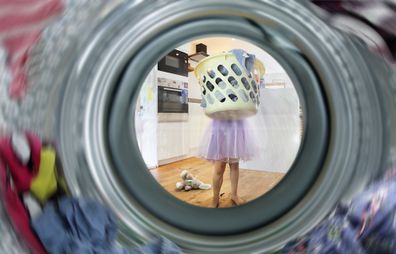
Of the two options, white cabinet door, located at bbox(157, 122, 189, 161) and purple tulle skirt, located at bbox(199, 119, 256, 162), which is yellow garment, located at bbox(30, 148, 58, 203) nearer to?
purple tulle skirt, located at bbox(199, 119, 256, 162)

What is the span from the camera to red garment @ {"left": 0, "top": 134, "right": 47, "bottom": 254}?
35 cm

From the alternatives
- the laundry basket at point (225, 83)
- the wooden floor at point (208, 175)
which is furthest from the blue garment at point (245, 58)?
the wooden floor at point (208, 175)

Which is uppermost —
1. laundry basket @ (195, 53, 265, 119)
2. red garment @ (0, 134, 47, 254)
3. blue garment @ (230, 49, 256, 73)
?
blue garment @ (230, 49, 256, 73)

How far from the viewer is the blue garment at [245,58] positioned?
103 centimetres

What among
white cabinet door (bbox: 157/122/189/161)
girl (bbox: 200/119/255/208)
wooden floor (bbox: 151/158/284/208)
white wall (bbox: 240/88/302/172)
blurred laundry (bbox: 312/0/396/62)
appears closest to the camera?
blurred laundry (bbox: 312/0/396/62)

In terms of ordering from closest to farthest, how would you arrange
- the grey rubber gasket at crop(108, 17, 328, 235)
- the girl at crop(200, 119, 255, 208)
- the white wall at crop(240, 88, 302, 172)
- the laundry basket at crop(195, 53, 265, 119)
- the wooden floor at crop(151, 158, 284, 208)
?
1. the grey rubber gasket at crop(108, 17, 328, 235)
2. the laundry basket at crop(195, 53, 265, 119)
3. the girl at crop(200, 119, 255, 208)
4. the wooden floor at crop(151, 158, 284, 208)
5. the white wall at crop(240, 88, 302, 172)

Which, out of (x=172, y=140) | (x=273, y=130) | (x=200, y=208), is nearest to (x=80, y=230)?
(x=200, y=208)

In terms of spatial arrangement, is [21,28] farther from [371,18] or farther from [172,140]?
[172,140]

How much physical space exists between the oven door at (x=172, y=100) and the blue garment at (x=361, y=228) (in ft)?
6.90

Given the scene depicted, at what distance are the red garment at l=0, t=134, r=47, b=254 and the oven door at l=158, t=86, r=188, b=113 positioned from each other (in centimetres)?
207

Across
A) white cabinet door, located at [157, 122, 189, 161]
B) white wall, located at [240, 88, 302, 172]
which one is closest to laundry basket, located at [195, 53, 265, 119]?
white wall, located at [240, 88, 302, 172]

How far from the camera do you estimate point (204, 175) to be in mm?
2205

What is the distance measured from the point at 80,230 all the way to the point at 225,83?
0.72 meters

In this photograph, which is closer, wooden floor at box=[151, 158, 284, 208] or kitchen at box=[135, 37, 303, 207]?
wooden floor at box=[151, 158, 284, 208]
